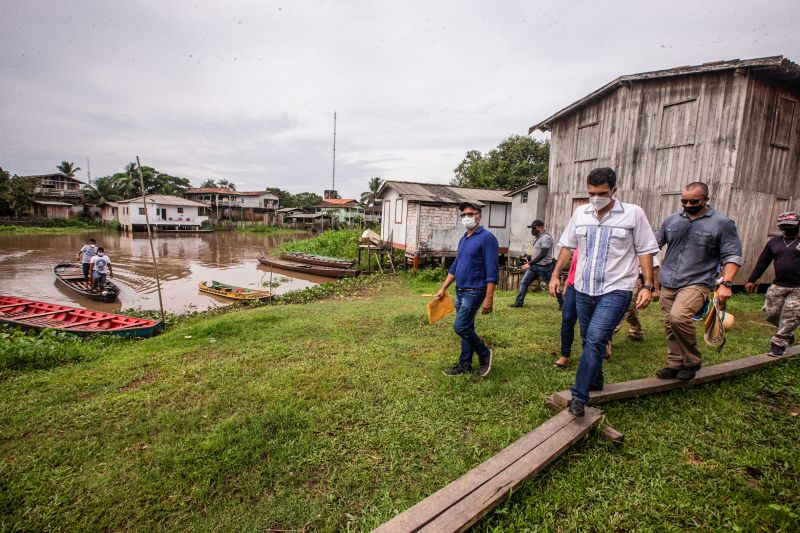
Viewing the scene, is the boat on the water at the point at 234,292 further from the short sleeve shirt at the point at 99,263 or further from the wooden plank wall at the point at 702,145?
the wooden plank wall at the point at 702,145

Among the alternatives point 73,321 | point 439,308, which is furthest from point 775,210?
point 73,321

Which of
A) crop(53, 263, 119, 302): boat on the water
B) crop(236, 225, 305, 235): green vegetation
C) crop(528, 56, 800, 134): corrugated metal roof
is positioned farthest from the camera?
crop(236, 225, 305, 235): green vegetation

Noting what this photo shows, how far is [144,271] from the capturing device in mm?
19953

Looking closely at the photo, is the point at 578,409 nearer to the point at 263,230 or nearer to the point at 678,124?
the point at 678,124

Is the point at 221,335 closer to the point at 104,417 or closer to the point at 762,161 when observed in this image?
the point at 104,417

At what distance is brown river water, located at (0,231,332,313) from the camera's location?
13.6 metres

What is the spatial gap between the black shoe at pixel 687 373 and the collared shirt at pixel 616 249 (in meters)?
1.40

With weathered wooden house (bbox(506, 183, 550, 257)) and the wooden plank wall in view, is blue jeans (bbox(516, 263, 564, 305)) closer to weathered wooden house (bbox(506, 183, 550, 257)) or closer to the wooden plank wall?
the wooden plank wall

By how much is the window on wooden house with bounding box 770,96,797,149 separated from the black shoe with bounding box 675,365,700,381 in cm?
1111

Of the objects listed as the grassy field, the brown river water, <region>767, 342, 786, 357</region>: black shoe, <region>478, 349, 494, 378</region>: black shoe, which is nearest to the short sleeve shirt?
the brown river water

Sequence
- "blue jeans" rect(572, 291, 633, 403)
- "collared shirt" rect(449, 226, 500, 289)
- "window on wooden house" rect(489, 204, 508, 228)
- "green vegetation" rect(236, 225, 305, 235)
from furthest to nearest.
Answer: "green vegetation" rect(236, 225, 305, 235) < "window on wooden house" rect(489, 204, 508, 228) < "collared shirt" rect(449, 226, 500, 289) < "blue jeans" rect(572, 291, 633, 403)

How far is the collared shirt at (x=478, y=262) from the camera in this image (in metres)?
3.92

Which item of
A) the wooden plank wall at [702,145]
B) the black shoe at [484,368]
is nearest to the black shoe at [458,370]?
the black shoe at [484,368]

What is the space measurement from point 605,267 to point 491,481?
1904 mm
